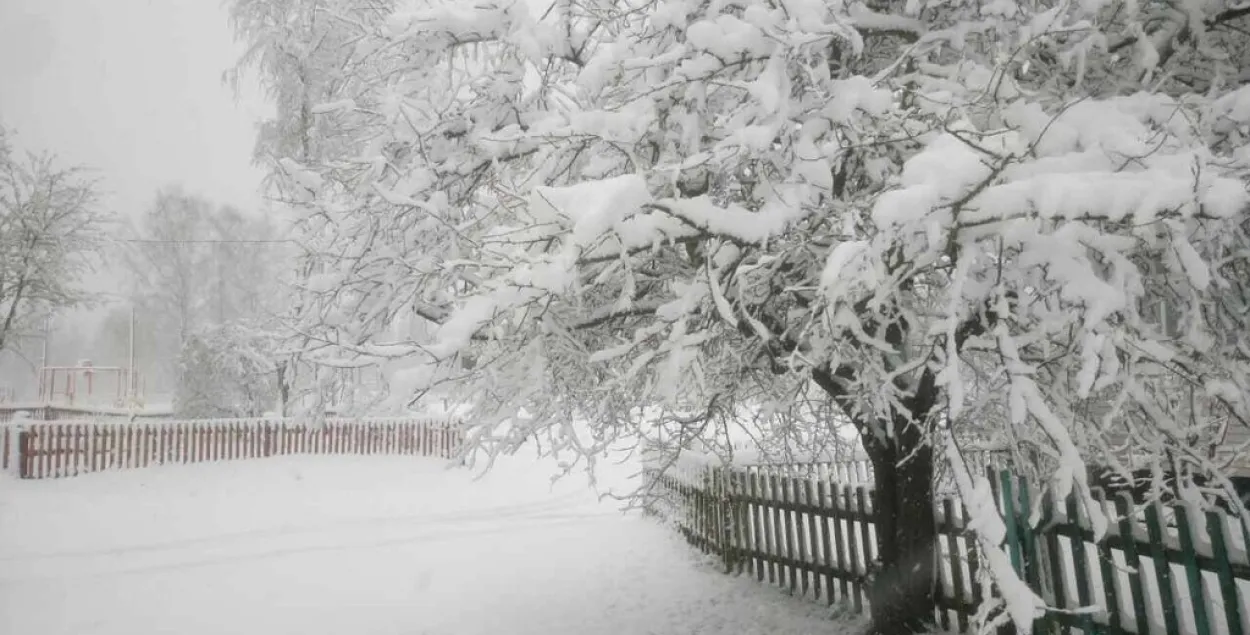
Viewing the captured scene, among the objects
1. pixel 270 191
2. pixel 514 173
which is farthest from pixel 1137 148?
pixel 270 191

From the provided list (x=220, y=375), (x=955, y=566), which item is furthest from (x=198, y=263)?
(x=955, y=566)

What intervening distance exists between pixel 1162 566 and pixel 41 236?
21.5 meters

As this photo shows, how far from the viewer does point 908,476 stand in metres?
4.17

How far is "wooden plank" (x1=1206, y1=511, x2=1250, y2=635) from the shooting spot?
2898 millimetres

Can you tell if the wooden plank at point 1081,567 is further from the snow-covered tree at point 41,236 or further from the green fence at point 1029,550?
the snow-covered tree at point 41,236

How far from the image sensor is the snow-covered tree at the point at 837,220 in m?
2.06

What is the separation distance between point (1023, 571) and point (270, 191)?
15.6 meters

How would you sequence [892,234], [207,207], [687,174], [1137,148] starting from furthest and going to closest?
[207,207]
[687,174]
[1137,148]
[892,234]

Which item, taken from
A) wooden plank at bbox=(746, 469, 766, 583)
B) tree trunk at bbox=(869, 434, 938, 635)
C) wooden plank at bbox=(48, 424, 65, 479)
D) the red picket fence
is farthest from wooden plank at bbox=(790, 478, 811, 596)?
wooden plank at bbox=(48, 424, 65, 479)

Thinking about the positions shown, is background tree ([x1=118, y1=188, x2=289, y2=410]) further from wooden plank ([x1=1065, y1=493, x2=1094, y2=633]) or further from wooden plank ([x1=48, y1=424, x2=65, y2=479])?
wooden plank ([x1=1065, y1=493, x2=1094, y2=633])

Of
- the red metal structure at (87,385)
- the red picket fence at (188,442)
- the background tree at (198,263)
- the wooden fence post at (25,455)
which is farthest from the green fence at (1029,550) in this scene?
the background tree at (198,263)

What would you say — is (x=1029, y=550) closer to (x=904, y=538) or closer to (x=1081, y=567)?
(x=1081, y=567)

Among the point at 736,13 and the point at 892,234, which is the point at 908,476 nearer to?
the point at 892,234

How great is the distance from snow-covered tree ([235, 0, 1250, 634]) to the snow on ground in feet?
7.04
